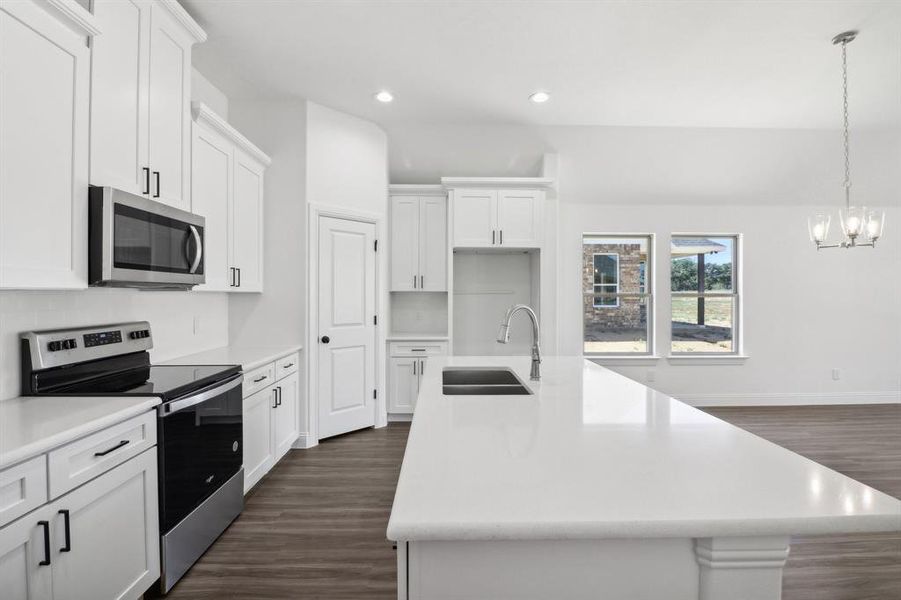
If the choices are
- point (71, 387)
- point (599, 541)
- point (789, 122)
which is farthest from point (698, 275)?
point (71, 387)

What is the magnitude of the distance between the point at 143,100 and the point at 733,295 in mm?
Result: 6044

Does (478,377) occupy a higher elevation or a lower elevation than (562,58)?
lower

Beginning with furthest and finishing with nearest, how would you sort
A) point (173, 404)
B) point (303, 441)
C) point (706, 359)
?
point (706, 359) < point (303, 441) < point (173, 404)

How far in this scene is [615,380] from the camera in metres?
2.23

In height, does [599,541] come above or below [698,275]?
below

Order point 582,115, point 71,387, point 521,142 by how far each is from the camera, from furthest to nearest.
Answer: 1. point 521,142
2. point 582,115
3. point 71,387

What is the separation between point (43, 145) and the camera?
1629 millimetres

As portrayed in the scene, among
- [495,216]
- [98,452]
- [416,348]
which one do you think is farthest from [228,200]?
[495,216]

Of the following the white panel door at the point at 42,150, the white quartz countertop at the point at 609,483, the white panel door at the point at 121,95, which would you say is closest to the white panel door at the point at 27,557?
the white panel door at the point at 42,150

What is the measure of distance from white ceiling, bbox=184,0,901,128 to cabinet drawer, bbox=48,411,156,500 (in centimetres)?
236

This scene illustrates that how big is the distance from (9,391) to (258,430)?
1.37 meters

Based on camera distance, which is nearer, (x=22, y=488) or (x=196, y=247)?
(x=22, y=488)

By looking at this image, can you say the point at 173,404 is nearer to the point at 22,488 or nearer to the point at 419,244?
the point at 22,488

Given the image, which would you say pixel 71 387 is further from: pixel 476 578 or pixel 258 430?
pixel 476 578
